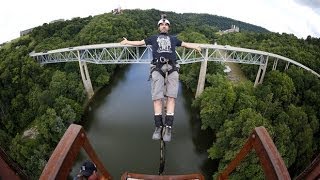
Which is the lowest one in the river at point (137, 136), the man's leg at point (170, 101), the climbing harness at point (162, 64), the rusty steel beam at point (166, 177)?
the river at point (137, 136)

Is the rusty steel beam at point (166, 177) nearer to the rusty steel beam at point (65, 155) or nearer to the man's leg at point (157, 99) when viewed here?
the rusty steel beam at point (65, 155)

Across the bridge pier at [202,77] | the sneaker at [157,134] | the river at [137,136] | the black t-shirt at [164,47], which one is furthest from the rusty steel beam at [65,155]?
the bridge pier at [202,77]

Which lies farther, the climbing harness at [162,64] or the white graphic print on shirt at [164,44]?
the white graphic print on shirt at [164,44]

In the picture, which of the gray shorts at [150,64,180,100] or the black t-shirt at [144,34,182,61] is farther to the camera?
the black t-shirt at [144,34,182,61]

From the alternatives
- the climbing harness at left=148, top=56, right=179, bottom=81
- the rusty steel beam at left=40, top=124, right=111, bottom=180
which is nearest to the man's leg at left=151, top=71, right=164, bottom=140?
the climbing harness at left=148, top=56, right=179, bottom=81

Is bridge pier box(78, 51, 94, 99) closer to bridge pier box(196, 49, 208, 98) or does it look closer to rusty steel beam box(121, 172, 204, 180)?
bridge pier box(196, 49, 208, 98)

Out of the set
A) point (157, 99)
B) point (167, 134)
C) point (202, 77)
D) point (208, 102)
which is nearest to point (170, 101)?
point (157, 99)
